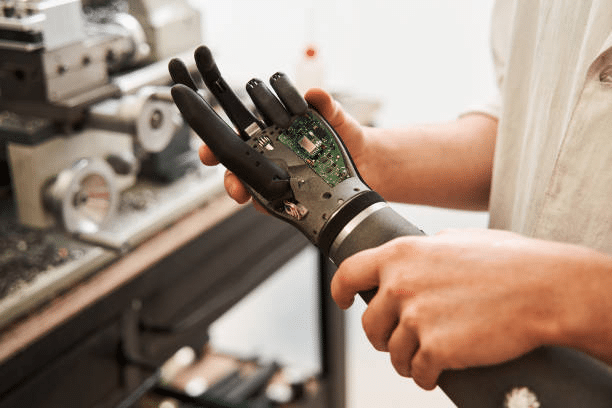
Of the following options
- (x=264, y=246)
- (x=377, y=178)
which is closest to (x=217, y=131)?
(x=377, y=178)

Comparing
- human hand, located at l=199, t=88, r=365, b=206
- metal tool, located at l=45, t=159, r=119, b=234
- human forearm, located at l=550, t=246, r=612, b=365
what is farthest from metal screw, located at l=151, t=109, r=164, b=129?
human forearm, located at l=550, t=246, r=612, b=365

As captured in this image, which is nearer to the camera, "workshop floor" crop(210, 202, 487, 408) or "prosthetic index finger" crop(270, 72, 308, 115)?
"prosthetic index finger" crop(270, 72, 308, 115)

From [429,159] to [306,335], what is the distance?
1399 mm

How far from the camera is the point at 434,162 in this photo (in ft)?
2.34

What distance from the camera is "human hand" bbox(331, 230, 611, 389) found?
0.39m

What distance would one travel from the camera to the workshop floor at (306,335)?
178 cm

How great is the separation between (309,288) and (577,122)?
1682 mm

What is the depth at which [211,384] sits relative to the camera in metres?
1.74

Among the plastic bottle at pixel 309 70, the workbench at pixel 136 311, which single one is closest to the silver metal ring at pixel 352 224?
the workbench at pixel 136 311

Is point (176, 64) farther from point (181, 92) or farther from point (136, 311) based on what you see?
point (136, 311)

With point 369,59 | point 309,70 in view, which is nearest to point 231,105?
point 309,70

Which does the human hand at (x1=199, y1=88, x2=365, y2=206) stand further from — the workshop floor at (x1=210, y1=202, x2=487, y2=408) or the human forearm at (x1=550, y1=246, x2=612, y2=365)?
the workshop floor at (x1=210, y1=202, x2=487, y2=408)

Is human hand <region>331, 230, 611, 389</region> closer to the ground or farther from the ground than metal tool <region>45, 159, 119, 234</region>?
farther from the ground

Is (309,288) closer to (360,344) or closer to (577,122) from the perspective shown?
(360,344)
